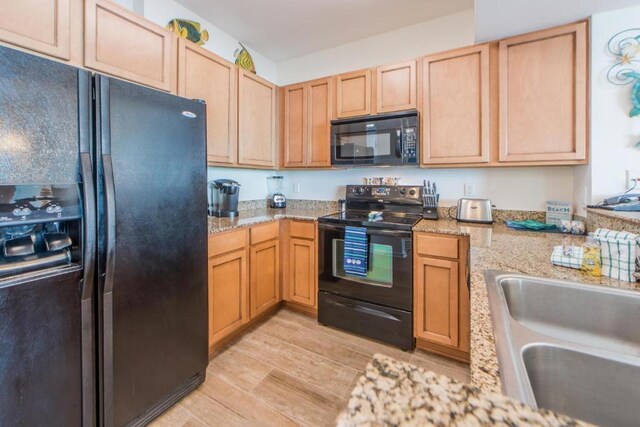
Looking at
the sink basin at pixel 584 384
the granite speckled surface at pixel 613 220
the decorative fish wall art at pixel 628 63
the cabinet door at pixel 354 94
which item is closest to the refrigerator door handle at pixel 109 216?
the sink basin at pixel 584 384

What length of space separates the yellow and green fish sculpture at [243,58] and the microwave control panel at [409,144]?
5.27 ft

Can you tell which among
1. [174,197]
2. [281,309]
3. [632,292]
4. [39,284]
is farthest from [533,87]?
[39,284]

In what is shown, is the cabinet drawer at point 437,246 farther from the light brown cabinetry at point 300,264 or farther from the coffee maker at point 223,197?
the coffee maker at point 223,197

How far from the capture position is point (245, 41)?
2.77m

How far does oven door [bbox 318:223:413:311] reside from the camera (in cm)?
203

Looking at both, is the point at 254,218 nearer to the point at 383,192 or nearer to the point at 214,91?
the point at 214,91

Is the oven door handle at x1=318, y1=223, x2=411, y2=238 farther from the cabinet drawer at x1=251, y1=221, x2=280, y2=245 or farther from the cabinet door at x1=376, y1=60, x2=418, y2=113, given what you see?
the cabinet door at x1=376, y1=60, x2=418, y2=113

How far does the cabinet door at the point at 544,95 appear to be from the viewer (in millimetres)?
1738

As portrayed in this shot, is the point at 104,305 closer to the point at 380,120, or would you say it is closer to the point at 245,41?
the point at 380,120

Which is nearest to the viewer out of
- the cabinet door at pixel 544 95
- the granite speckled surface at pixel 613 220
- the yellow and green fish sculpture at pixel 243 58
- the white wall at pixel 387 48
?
the granite speckled surface at pixel 613 220

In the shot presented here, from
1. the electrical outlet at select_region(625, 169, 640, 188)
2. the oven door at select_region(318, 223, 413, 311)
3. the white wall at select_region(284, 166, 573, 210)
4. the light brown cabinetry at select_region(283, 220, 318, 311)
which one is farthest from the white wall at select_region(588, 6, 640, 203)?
the light brown cabinetry at select_region(283, 220, 318, 311)

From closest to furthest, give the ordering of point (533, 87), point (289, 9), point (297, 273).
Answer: point (533, 87), point (289, 9), point (297, 273)

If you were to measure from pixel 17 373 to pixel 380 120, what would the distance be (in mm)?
2443

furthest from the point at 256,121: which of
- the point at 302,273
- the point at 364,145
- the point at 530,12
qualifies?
the point at 530,12
